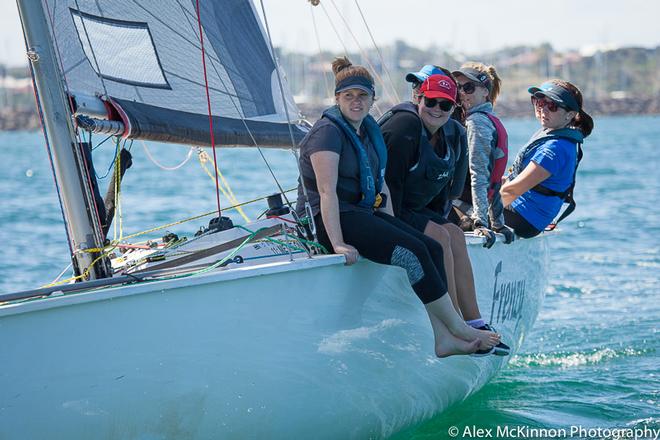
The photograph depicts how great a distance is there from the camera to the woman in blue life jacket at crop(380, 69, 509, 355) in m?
4.09

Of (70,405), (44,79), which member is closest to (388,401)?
(70,405)

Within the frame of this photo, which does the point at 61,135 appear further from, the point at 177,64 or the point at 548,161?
A: the point at 548,161

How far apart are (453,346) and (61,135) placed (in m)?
1.74

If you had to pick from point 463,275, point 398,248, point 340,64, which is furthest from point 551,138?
point 398,248

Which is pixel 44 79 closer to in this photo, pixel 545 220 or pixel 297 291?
pixel 297 291

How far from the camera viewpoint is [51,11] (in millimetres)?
4488

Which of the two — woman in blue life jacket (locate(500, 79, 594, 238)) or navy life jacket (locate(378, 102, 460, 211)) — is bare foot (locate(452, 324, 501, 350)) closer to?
navy life jacket (locate(378, 102, 460, 211))

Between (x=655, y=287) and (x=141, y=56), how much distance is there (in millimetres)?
4934

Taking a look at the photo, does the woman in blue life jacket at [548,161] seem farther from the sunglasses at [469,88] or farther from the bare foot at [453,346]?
the bare foot at [453,346]

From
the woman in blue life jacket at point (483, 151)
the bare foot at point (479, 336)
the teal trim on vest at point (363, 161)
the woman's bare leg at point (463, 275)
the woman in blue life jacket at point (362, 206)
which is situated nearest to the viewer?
the woman in blue life jacket at point (362, 206)

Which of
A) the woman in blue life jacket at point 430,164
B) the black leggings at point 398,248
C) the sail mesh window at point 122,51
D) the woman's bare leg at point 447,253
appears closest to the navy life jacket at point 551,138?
the woman in blue life jacket at point 430,164

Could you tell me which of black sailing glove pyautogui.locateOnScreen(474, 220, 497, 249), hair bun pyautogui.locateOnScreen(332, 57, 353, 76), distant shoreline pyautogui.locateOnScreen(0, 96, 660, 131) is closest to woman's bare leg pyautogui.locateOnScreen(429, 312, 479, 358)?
black sailing glove pyautogui.locateOnScreen(474, 220, 497, 249)

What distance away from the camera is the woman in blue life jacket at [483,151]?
468cm

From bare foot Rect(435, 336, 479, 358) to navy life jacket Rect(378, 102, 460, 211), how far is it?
2.16 ft
